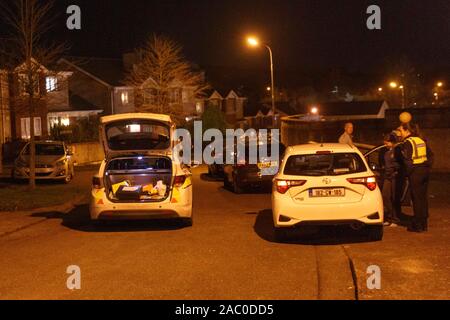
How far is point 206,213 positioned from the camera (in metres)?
14.7

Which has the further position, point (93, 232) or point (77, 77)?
point (77, 77)

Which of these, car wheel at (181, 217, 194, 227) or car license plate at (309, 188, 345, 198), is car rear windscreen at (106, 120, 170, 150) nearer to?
car wheel at (181, 217, 194, 227)

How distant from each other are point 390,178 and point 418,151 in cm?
121

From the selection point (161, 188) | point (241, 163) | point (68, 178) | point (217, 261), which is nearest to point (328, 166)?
point (161, 188)

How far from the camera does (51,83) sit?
71.5ft

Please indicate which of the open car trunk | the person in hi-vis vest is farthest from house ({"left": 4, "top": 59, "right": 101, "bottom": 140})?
the person in hi-vis vest

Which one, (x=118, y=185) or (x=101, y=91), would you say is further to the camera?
(x=101, y=91)

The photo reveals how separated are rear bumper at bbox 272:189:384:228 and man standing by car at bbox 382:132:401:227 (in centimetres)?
203

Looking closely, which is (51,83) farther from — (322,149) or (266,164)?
(322,149)

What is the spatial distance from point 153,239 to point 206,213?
3.40 metres

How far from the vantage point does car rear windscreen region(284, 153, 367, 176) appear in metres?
10.5

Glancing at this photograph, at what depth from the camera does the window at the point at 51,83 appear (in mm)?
20022
